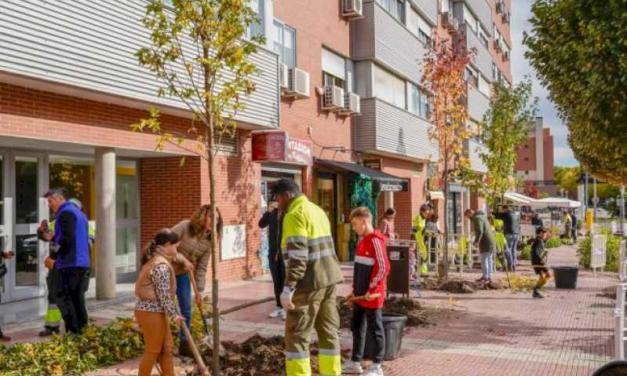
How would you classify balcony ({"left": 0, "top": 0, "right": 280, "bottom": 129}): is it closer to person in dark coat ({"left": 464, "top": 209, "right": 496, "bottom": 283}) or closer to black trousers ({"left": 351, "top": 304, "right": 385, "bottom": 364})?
black trousers ({"left": 351, "top": 304, "right": 385, "bottom": 364})

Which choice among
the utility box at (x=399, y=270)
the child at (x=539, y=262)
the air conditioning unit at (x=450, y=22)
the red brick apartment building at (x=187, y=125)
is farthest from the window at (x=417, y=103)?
the utility box at (x=399, y=270)

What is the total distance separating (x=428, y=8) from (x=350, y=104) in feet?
28.4

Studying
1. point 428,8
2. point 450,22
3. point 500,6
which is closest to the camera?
point 428,8

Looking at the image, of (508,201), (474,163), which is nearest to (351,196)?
(474,163)

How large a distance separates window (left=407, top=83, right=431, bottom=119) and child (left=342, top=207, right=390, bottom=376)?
1636 cm

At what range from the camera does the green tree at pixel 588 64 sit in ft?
25.2

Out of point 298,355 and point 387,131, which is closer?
point 298,355

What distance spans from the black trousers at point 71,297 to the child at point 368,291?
11.1ft

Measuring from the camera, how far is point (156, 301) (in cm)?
554

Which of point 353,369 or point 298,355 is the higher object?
point 298,355

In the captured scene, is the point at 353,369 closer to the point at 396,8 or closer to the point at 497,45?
the point at 396,8

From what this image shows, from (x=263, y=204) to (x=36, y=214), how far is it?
5771 millimetres

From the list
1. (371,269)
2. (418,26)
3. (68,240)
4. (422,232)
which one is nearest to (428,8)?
(418,26)

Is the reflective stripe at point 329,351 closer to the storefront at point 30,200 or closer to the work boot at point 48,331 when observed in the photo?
the work boot at point 48,331
